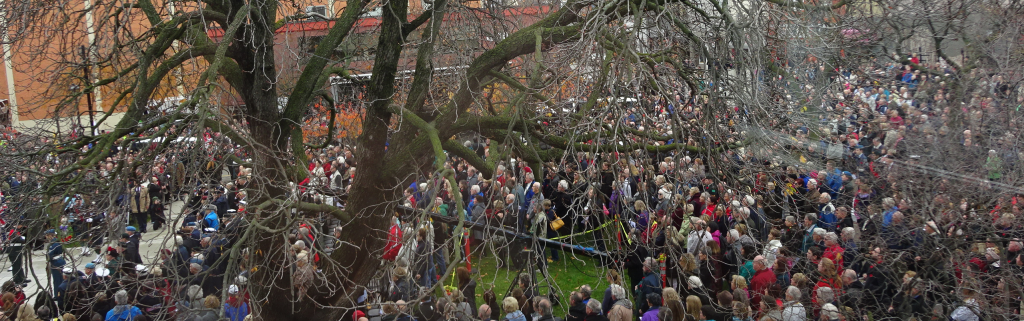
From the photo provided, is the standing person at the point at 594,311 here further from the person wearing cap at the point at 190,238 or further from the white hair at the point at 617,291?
the person wearing cap at the point at 190,238

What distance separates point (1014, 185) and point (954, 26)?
5.02m

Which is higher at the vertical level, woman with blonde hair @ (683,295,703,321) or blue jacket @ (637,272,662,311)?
woman with blonde hair @ (683,295,703,321)

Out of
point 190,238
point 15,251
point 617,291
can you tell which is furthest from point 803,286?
point 15,251

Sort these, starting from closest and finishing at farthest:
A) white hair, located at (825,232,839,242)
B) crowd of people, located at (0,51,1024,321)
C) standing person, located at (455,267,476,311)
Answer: crowd of people, located at (0,51,1024,321)
white hair, located at (825,232,839,242)
standing person, located at (455,267,476,311)

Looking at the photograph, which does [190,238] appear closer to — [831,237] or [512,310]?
[512,310]

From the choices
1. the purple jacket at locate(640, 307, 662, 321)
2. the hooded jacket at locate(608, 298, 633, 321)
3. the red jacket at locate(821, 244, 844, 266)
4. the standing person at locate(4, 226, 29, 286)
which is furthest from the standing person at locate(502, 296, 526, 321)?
the standing person at locate(4, 226, 29, 286)

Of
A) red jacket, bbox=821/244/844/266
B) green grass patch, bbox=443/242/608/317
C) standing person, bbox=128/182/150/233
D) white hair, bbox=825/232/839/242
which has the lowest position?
green grass patch, bbox=443/242/608/317

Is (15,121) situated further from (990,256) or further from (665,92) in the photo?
(990,256)

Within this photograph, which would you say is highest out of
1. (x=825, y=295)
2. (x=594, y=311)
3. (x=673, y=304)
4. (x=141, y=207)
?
(x=825, y=295)

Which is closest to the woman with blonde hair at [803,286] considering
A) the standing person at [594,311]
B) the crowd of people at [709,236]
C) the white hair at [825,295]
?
the crowd of people at [709,236]

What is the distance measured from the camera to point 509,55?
5859 mm

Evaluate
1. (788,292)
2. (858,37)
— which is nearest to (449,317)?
(788,292)

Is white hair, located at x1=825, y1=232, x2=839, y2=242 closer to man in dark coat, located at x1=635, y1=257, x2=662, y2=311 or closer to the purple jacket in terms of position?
man in dark coat, located at x1=635, y1=257, x2=662, y2=311

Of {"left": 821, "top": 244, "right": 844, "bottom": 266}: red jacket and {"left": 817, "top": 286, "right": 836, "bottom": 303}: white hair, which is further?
{"left": 821, "top": 244, "right": 844, "bottom": 266}: red jacket
